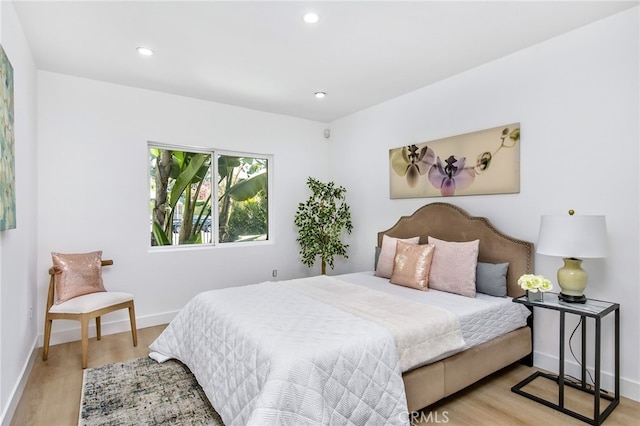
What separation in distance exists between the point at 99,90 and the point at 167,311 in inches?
93.6

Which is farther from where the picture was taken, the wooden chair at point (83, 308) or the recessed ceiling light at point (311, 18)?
the wooden chair at point (83, 308)

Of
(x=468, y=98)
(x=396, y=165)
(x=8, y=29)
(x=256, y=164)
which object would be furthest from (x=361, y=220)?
(x=8, y=29)

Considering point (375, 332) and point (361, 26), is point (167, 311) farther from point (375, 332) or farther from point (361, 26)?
point (361, 26)

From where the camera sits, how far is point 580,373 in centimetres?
255

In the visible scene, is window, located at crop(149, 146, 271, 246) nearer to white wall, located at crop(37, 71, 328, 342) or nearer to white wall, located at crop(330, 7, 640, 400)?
white wall, located at crop(37, 71, 328, 342)

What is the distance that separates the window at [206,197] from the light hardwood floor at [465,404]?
160cm

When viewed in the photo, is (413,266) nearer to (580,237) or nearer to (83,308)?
(580,237)

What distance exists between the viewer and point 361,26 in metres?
2.45

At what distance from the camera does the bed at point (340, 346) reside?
1.63 metres

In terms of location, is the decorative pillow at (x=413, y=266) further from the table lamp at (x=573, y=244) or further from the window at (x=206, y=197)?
the window at (x=206, y=197)

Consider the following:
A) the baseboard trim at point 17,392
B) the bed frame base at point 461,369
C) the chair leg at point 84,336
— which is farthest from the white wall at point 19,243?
the bed frame base at point 461,369

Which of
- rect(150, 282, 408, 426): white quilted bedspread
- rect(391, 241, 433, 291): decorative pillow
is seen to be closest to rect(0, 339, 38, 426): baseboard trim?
rect(150, 282, 408, 426): white quilted bedspread

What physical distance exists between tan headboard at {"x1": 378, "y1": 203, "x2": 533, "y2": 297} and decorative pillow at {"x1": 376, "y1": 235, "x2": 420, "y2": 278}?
0.19 metres

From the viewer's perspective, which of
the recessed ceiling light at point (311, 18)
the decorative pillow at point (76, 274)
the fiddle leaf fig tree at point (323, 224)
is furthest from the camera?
the fiddle leaf fig tree at point (323, 224)
